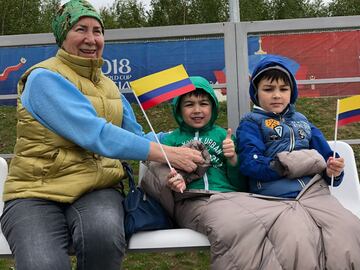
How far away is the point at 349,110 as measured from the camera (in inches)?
117

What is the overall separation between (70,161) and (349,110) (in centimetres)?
157

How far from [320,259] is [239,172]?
762 millimetres

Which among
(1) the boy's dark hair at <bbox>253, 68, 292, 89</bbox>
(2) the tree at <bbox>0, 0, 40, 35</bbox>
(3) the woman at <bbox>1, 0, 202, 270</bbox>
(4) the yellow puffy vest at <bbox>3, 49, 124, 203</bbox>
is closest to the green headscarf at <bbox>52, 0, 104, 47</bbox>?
(3) the woman at <bbox>1, 0, 202, 270</bbox>

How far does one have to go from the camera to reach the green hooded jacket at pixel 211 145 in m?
2.72

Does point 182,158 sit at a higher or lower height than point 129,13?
lower

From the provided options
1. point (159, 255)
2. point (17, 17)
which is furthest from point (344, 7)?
point (159, 255)

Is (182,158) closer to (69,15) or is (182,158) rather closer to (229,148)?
(229,148)

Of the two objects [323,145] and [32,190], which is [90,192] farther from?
[323,145]

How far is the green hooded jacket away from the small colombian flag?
4.2 inches

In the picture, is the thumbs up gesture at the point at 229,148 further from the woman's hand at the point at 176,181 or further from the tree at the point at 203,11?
the tree at the point at 203,11

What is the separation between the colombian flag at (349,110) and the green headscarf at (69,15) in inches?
55.5

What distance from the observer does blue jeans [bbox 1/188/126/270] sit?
2141 millimetres

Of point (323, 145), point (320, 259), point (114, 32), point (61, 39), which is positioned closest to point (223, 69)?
point (114, 32)

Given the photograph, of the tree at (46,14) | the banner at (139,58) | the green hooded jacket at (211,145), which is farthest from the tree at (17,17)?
the green hooded jacket at (211,145)
